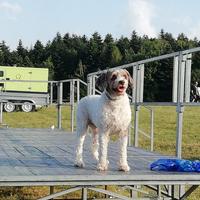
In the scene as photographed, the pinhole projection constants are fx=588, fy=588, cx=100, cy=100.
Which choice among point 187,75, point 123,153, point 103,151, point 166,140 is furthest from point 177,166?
point 166,140

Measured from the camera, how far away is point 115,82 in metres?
4.99

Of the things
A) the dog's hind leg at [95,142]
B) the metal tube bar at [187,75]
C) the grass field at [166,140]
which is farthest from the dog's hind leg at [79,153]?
the grass field at [166,140]

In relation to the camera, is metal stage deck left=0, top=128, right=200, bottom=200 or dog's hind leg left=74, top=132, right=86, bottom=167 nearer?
metal stage deck left=0, top=128, right=200, bottom=200

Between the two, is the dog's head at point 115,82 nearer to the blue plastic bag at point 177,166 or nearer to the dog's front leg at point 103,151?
the dog's front leg at point 103,151

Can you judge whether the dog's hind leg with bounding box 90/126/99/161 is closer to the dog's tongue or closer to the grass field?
the dog's tongue

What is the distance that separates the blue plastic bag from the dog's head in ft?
2.78

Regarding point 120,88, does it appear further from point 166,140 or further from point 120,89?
point 166,140

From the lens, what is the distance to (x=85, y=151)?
25.0 feet

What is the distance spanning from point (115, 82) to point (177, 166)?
103 cm

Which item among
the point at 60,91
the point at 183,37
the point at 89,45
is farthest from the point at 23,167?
the point at 183,37

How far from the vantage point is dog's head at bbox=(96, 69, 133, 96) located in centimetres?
497

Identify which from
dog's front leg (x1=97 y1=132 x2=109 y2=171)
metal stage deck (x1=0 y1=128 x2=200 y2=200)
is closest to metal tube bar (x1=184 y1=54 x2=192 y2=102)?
metal stage deck (x1=0 y1=128 x2=200 y2=200)

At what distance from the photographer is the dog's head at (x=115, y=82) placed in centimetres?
497

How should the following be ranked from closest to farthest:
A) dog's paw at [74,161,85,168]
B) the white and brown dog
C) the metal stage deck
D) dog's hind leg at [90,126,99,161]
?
the metal stage deck < the white and brown dog < dog's paw at [74,161,85,168] < dog's hind leg at [90,126,99,161]
